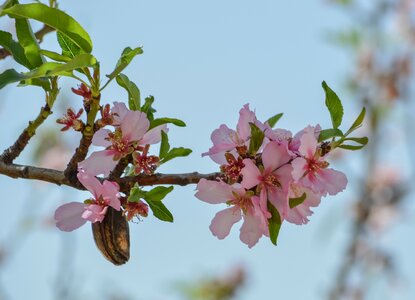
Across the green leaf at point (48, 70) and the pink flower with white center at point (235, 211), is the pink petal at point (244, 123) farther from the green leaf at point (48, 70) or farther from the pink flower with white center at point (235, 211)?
the green leaf at point (48, 70)

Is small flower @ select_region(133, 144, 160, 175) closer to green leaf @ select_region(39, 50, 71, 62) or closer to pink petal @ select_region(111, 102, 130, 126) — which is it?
pink petal @ select_region(111, 102, 130, 126)

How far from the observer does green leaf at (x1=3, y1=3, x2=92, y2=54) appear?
1.08m

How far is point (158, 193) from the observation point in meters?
1.15

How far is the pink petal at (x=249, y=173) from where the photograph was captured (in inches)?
43.7

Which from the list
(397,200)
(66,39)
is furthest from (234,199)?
(397,200)

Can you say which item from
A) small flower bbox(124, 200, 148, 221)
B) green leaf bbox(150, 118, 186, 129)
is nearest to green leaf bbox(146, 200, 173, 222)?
small flower bbox(124, 200, 148, 221)

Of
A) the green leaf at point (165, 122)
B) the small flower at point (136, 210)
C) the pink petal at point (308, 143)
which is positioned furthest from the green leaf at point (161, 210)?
the pink petal at point (308, 143)

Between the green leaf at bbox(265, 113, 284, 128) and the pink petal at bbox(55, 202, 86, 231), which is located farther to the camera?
the green leaf at bbox(265, 113, 284, 128)

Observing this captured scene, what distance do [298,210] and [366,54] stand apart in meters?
3.86

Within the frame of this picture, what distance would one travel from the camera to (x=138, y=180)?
116 centimetres

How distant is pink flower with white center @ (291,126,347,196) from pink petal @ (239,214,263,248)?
0.10 meters

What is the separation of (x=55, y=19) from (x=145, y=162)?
0.83 ft

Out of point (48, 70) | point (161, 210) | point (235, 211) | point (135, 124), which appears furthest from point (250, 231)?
point (48, 70)

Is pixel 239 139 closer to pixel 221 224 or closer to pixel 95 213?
pixel 221 224
